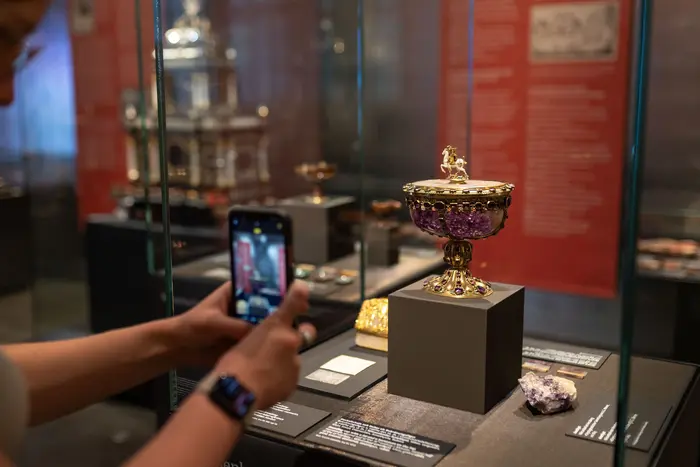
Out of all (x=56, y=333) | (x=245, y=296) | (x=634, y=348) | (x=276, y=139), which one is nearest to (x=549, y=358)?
(x=634, y=348)

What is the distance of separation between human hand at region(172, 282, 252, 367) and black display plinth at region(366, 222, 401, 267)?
66.5 inches

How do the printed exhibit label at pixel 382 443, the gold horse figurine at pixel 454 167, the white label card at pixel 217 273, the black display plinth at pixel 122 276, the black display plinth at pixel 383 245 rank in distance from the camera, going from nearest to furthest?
1. the printed exhibit label at pixel 382 443
2. the gold horse figurine at pixel 454 167
3. the white label card at pixel 217 273
4. the black display plinth at pixel 383 245
5. the black display plinth at pixel 122 276

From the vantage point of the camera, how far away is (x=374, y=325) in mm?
1794

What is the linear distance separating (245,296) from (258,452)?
39cm

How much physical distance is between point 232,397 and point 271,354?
0.24 feet

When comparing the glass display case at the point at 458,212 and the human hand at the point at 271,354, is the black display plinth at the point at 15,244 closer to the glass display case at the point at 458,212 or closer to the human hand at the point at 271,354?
the glass display case at the point at 458,212

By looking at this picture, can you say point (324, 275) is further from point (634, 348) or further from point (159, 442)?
point (159, 442)

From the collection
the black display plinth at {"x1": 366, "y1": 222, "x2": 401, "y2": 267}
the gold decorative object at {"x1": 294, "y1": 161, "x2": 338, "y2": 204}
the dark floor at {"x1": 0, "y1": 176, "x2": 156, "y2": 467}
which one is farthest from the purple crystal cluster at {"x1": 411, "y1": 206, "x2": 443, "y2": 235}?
the dark floor at {"x1": 0, "y1": 176, "x2": 156, "y2": 467}

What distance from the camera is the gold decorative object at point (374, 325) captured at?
178 cm

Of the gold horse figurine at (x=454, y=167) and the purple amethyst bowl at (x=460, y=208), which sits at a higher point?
the gold horse figurine at (x=454, y=167)

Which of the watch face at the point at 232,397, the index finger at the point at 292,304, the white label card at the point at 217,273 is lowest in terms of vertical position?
the white label card at the point at 217,273

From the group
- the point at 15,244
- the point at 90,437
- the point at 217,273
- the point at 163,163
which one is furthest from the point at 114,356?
the point at 15,244

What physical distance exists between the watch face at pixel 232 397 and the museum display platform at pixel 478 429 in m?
0.46

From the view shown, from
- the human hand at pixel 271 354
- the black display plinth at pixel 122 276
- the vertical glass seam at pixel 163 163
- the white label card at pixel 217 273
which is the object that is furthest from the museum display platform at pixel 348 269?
the human hand at pixel 271 354
